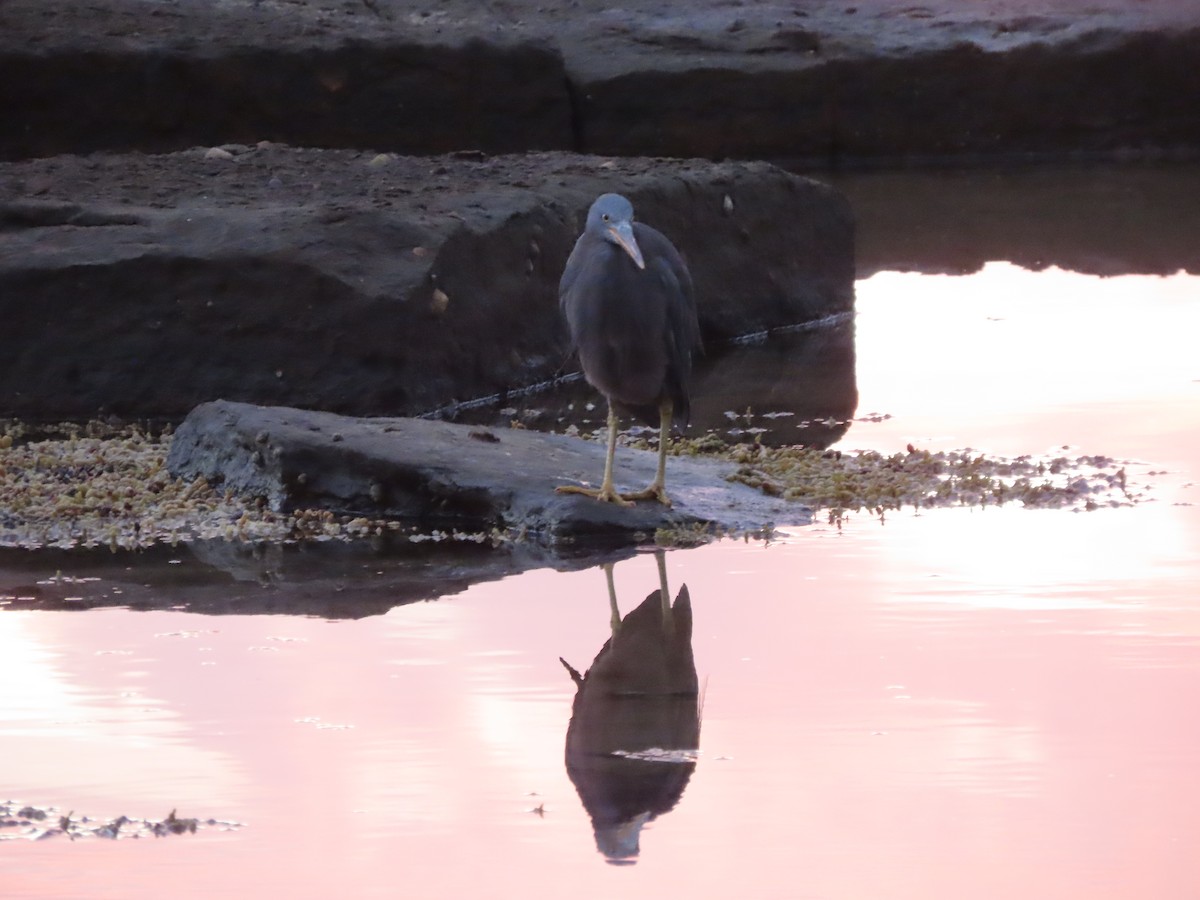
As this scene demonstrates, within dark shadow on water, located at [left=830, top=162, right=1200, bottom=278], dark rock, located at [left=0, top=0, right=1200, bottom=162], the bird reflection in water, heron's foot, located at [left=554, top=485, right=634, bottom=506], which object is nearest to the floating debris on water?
the bird reflection in water

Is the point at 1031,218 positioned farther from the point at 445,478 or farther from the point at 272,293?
the point at 445,478

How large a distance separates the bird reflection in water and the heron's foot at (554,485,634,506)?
0.52 metres

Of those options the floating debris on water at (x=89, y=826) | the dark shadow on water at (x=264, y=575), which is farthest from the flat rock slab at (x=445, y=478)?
the floating debris on water at (x=89, y=826)

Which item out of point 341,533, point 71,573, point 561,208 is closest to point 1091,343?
point 561,208

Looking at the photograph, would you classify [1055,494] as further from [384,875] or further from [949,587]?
[384,875]

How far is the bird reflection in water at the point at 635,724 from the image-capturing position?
2637mm

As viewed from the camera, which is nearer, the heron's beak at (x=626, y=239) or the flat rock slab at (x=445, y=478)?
the heron's beak at (x=626, y=239)

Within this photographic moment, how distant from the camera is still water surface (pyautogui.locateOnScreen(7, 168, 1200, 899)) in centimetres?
244

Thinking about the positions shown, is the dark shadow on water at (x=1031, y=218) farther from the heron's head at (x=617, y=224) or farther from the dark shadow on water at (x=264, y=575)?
the dark shadow on water at (x=264, y=575)

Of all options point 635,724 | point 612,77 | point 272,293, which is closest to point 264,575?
point 635,724

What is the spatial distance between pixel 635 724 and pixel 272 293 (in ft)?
9.83

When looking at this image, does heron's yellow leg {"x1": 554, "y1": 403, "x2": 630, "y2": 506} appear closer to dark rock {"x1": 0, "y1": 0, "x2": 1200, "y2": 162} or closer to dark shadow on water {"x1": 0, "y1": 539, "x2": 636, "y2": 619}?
dark shadow on water {"x1": 0, "y1": 539, "x2": 636, "y2": 619}

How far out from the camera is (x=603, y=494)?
13.9 ft

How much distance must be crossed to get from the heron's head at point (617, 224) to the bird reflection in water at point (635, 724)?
757mm
